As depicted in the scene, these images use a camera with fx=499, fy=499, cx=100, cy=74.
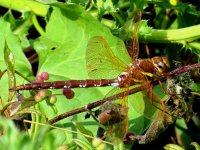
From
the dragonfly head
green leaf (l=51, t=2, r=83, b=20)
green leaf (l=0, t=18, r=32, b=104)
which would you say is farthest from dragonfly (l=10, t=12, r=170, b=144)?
green leaf (l=0, t=18, r=32, b=104)

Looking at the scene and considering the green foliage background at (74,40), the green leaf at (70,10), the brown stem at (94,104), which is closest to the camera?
the brown stem at (94,104)

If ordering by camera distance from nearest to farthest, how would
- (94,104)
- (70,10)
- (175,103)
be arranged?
(94,104) → (175,103) → (70,10)

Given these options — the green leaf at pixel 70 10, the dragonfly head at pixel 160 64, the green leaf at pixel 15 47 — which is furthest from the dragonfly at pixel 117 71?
the green leaf at pixel 15 47

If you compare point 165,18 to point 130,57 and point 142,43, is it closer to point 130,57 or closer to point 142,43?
point 142,43

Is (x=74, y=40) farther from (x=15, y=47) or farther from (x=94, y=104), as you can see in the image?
(x=94, y=104)

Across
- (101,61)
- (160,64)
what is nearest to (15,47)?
(101,61)

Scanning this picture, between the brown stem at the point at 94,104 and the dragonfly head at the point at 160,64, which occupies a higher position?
the dragonfly head at the point at 160,64

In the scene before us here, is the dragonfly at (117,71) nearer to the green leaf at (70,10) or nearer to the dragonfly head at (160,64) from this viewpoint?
the dragonfly head at (160,64)
